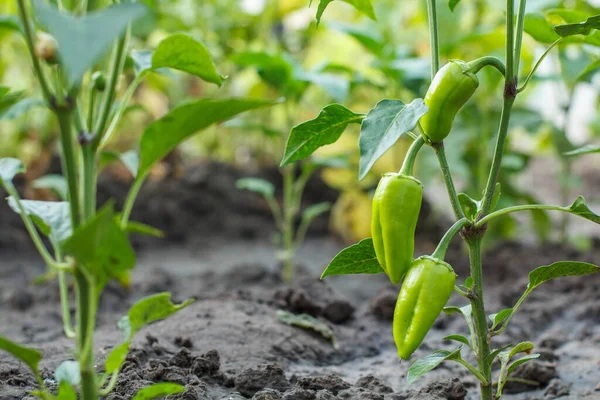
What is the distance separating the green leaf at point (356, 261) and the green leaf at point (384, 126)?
0.72 ft

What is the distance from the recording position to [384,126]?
74 centimetres

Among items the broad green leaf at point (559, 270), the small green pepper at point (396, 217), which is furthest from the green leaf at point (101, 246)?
the broad green leaf at point (559, 270)

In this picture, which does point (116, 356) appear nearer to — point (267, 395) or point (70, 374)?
point (70, 374)

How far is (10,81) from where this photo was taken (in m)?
3.48

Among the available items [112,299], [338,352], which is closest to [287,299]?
[338,352]

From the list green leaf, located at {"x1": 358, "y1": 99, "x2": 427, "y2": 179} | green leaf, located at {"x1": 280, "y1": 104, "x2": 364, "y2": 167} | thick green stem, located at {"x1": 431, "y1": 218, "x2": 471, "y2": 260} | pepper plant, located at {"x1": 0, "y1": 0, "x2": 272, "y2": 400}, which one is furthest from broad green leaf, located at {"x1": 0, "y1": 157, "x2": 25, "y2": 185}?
thick green stem, located at {"x1": 431, "y1": 218, "x2": 471, "y2": 260}

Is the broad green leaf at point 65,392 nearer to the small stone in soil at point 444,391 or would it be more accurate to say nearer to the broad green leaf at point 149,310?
the broad green leaf at point 149,310

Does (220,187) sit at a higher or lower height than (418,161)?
lower

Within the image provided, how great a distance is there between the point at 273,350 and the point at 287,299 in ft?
1.05

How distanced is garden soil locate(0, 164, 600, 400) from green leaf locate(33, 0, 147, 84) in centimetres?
42

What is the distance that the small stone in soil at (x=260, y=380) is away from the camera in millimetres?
1048

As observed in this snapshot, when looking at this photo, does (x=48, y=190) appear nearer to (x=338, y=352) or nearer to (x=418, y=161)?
(x=418, y=161)

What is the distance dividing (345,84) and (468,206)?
100 centimetres

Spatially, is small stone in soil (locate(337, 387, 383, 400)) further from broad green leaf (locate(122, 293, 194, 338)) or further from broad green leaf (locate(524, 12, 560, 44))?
broad green leaf (locate(524, 12, 560, 44))
